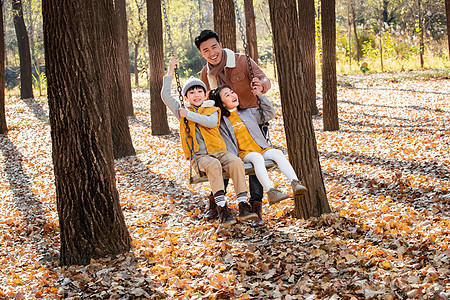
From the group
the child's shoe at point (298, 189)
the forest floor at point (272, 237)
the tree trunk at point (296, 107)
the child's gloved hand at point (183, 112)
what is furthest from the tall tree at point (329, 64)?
the child's gloved hand at point (183, 112)

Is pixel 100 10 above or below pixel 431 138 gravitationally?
above

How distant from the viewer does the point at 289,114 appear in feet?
17.3

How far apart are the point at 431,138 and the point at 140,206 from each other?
533 centimetres

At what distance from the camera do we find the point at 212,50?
17.2ft

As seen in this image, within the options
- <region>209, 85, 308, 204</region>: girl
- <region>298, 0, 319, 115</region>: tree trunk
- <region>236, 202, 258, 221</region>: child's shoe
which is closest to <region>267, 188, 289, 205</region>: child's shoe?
<region>236, 202, 258, 221</region>: child's shoe

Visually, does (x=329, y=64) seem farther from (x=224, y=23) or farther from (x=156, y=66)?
(x=156, y=66)

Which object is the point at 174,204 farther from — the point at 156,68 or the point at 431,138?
the point at 156,68

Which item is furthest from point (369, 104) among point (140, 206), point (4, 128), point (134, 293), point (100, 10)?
point (134, 293)

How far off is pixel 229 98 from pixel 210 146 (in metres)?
0.56

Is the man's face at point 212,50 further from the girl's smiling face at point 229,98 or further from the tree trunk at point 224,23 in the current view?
the tree trunk at point 224,23

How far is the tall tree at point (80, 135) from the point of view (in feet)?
14.5

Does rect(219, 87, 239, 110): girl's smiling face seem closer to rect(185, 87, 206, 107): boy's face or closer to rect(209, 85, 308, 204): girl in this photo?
rect(209, 85, 308, 204): girl

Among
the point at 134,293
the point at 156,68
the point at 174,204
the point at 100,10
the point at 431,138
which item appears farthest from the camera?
the point at 156,68

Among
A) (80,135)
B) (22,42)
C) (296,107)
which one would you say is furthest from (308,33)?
(22,42)
